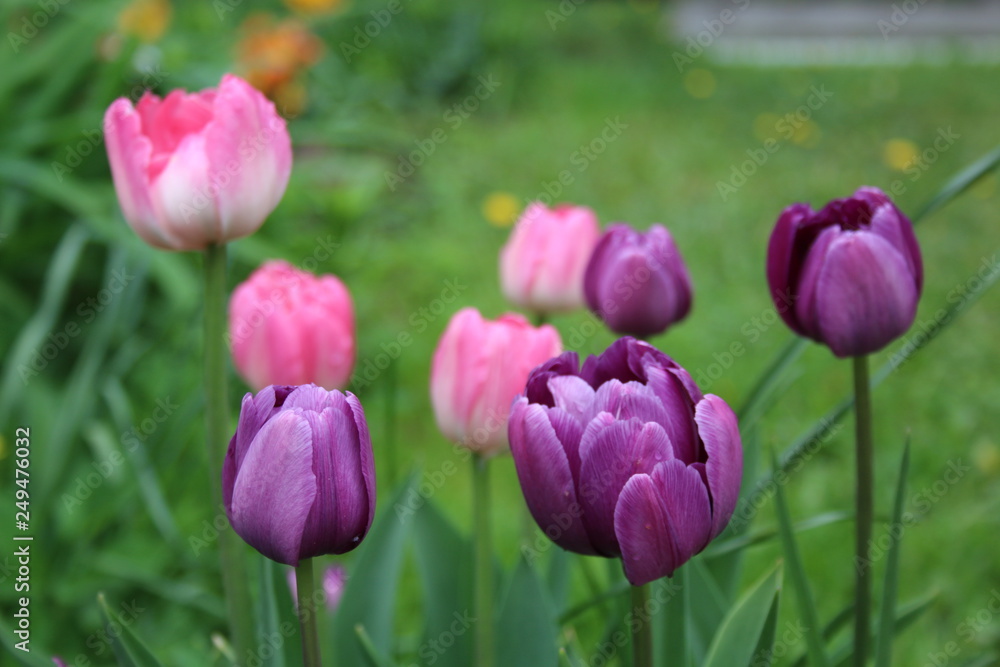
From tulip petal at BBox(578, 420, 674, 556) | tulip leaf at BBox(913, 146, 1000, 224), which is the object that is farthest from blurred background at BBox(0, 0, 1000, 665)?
tulip petal at BBox(578, 420, 674, 556)

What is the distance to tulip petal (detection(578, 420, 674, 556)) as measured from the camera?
685 millimetres

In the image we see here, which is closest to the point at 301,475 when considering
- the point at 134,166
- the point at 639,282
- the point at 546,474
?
the point at 546,474

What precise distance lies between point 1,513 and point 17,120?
4.59 feet

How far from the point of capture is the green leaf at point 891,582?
843 mm

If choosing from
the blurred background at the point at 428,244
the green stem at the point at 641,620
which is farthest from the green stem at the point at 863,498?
the green stem at the point at 641,620

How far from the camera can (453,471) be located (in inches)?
94.0

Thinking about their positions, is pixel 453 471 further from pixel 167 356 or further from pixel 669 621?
pixel 669 621

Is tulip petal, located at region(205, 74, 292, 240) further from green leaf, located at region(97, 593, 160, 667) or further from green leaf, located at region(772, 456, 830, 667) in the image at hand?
green leaf, located at region(772, 456, 830, 667)

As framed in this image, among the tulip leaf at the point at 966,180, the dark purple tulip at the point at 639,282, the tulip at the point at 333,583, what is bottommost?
the tulip at the point at 333,583

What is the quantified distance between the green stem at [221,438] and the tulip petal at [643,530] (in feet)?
1.19

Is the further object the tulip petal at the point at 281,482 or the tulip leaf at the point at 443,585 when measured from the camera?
the tulip leaf at the point at 443,585

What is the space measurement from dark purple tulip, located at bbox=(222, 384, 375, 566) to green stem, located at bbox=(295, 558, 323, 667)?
0.06 feet

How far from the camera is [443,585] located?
3.98 feet

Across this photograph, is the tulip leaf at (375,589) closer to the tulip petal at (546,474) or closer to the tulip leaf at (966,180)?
the tulip petal at (546,474)
